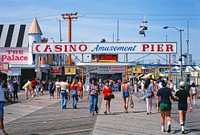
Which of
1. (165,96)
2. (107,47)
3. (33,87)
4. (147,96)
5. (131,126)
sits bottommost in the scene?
(131,126)

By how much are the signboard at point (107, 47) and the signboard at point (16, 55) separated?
763 inches

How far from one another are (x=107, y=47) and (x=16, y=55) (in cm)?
2194

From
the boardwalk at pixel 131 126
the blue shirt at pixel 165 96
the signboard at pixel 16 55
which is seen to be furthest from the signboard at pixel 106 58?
the blue shirt at pixel 165 96

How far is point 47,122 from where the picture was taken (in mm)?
12773

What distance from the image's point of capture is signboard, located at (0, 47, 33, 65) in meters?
43.5

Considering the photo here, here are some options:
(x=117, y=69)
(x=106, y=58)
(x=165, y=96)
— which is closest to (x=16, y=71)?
(x=106, y=58)

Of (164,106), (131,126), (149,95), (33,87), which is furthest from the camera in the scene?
(33,87)

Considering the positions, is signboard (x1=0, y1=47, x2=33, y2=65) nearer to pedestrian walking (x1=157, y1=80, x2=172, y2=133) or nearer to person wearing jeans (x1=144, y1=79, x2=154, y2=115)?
person wearing jeans (x1=144, y1=79, x2=154, y2=115)

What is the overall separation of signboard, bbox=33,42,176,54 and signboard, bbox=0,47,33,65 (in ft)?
63.6

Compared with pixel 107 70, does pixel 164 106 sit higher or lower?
lower

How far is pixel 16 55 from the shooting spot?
43562 mm

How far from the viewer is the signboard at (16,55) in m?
43.5

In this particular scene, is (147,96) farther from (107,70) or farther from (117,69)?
(107,70)

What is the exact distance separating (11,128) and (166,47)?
1553 cm
